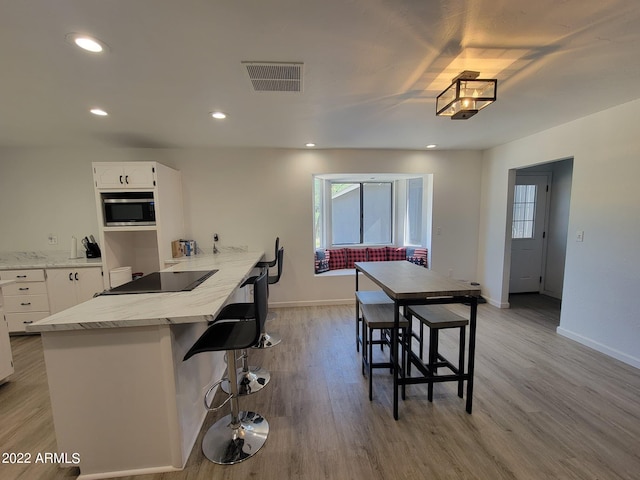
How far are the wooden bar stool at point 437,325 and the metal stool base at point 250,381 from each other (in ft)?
4.44

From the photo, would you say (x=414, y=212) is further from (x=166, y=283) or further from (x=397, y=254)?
(x=166, y=283)

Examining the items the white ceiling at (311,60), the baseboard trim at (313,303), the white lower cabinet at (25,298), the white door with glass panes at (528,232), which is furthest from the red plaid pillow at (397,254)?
the white lower cabinet at (25,298)

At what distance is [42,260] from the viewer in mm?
3578

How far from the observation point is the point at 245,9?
1254mm

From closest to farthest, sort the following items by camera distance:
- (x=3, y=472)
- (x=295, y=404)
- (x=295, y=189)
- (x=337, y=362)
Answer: (x=3, y=472), (x=295, y=404), (x=337, y=362), (x=295, y=189)

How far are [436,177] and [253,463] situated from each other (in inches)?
166

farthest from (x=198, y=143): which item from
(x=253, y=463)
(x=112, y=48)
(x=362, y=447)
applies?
(x=362, y=447)

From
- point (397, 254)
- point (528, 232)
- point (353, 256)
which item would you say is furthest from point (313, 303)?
point (528, 232)

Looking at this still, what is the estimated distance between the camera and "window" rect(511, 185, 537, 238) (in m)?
4.49

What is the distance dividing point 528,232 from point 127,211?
6123 millimetres

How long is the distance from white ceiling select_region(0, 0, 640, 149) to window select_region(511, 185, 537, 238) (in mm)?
1866

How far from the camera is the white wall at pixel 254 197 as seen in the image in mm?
3590

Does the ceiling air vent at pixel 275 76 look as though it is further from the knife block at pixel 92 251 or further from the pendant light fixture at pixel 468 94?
the knife block at pixel 92 251

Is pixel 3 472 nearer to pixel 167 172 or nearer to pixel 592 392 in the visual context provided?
pixel 167 172
